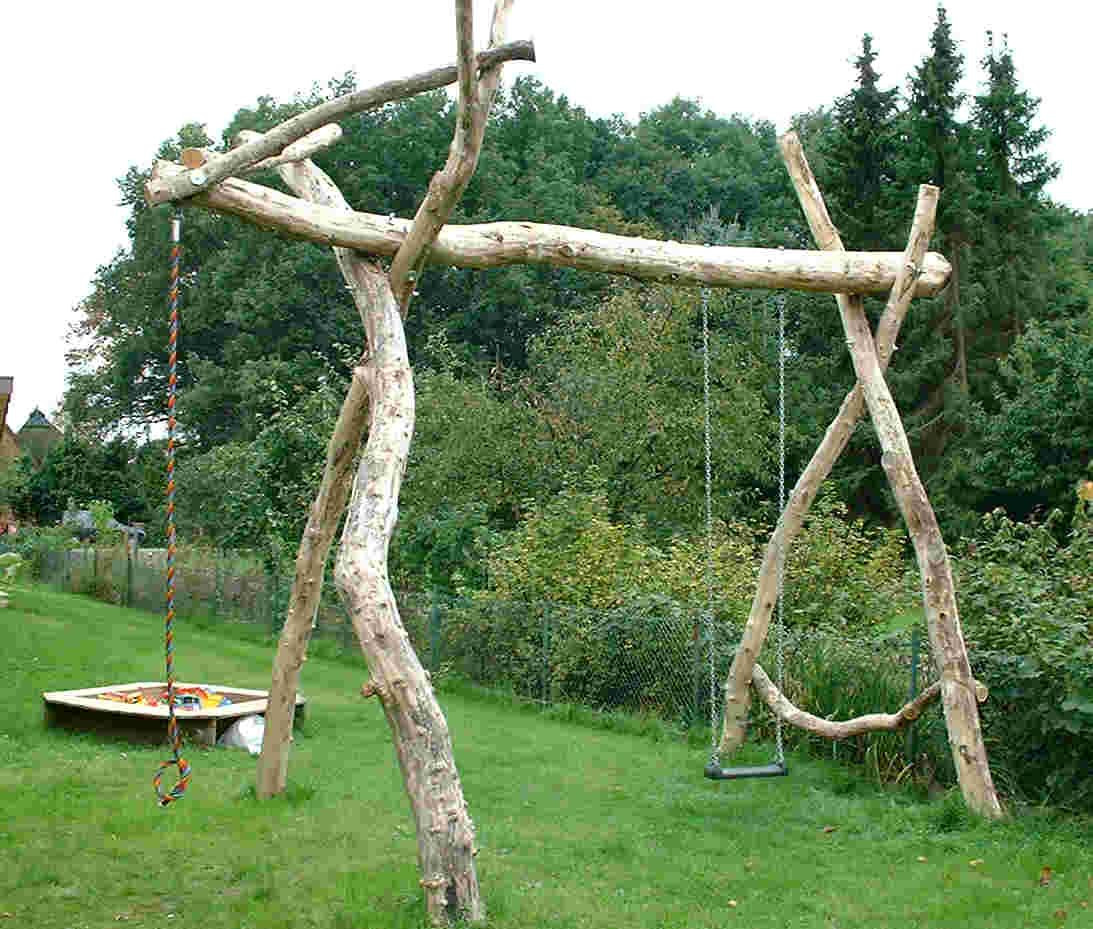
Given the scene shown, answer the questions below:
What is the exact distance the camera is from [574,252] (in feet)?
30.5

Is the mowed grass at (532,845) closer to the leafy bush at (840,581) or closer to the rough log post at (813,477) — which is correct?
the rough log post at (813,477)

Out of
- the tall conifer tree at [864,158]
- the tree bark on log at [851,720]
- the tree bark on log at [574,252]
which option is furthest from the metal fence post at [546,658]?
the tall conifer tree at [864,158]

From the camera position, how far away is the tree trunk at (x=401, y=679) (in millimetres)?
6762

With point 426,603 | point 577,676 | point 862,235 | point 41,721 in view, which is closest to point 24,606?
point 426,603

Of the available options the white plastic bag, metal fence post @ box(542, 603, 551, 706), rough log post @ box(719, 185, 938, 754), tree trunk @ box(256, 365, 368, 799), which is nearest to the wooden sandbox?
the white plastic bag

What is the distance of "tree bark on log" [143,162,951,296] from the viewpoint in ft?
27.9

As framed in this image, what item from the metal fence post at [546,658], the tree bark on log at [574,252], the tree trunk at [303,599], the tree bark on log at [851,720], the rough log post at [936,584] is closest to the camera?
the tree bark on log at [574,252]

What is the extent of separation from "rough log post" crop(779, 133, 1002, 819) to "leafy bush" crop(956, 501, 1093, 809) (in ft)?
1.16

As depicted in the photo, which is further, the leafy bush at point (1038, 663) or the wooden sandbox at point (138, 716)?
the wooden sandbox at point (138, 716)

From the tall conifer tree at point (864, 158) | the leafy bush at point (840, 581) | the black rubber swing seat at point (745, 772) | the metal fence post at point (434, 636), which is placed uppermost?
the tall conifer tree at point (864, 158)

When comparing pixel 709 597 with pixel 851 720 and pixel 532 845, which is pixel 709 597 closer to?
pixel 851 720

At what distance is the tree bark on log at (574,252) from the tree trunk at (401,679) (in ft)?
3.83

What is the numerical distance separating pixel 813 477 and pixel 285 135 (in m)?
4.81

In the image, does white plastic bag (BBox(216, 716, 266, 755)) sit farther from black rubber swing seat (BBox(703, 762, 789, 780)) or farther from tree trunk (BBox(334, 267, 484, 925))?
tree trunk (BBox(334, 267, 484, 925))
